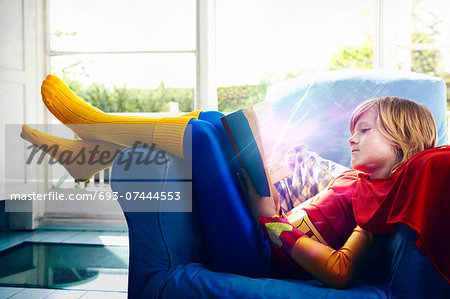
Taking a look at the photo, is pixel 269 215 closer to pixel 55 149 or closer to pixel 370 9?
pixel 55 149

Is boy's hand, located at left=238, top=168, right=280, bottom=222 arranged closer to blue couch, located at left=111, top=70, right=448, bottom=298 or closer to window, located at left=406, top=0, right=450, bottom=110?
blue couch, located at left=111, top=70, right=448, bottom=298

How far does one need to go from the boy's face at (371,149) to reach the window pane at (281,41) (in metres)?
2.12

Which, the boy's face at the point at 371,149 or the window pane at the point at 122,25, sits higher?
the window pane at the point at 122,25

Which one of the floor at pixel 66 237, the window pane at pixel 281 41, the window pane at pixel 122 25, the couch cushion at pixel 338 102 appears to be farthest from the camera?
the window pane at pixel 122 25

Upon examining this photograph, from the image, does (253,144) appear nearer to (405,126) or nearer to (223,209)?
(223,209)

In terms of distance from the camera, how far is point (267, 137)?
0.76 m

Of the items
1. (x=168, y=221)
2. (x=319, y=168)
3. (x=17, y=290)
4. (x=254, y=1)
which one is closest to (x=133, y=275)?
(x=168, y=221)

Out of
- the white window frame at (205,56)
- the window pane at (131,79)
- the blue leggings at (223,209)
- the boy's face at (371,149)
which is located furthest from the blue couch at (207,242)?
the window pane at (131,79)

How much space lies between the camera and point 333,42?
2727mm

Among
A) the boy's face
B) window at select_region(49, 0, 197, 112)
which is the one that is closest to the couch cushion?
the boy's face

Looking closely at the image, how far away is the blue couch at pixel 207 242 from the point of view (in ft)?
2.19

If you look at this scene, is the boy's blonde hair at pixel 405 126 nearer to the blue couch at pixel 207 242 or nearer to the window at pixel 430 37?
the blue couch at pixel 207 242

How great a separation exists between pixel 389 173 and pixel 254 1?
245cm

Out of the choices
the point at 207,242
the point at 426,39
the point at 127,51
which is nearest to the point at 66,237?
the point at 127,51
